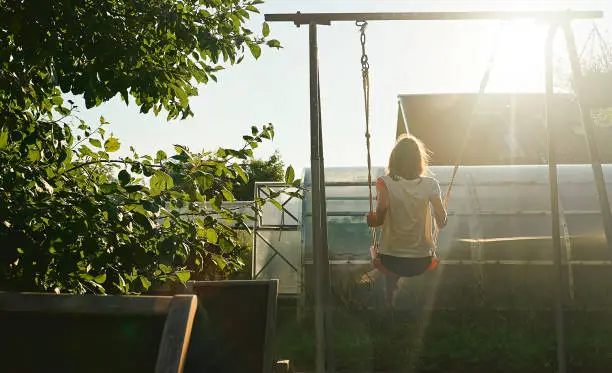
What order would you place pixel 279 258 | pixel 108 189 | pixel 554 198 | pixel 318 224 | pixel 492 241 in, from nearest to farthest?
pixel 108 189 → pixel 318 224 → pixel 554 198 → pixel 492 241 → pixel 279 258

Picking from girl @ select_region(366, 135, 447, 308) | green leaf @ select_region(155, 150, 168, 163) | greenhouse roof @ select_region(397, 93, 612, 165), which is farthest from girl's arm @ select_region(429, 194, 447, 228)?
greenhouse roof @ select_region(397, 93, 612, 165)

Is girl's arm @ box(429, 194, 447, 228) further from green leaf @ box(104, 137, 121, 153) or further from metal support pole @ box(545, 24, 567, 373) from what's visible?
green leaf @ box(104, 137, 121, 153)

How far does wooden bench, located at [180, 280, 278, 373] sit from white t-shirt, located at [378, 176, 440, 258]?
9.82 feet

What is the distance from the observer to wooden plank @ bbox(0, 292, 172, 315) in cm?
167

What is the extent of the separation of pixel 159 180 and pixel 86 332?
4.52 feet

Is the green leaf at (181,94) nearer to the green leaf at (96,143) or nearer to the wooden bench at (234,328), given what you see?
the green leaf at (96,143)

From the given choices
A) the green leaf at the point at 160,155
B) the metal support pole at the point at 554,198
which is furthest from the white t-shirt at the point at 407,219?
the green leaf at the point at 160,155

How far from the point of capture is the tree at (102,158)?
8.85ft

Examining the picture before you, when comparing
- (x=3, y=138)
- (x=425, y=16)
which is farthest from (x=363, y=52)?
(x=3, y=138)

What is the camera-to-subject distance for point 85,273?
2990 mm

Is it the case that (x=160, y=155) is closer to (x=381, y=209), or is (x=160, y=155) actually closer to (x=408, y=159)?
(x=381, y=209)

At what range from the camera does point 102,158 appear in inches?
131

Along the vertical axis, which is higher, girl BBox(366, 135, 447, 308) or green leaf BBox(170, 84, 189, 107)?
green leaf BBox(170, 84, 189, 107)

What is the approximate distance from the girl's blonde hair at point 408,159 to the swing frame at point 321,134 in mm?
1079
